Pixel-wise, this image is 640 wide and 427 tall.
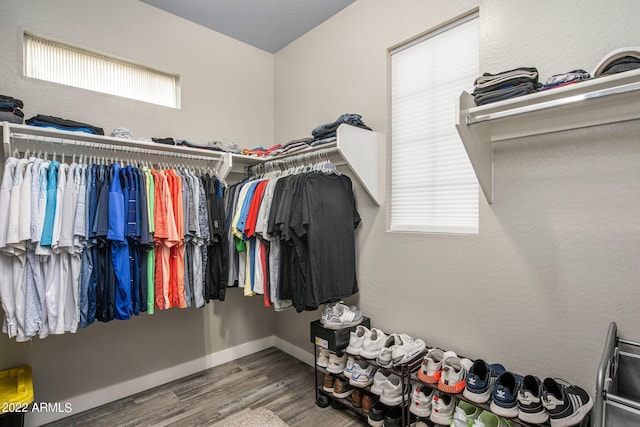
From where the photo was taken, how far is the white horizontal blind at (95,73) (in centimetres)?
217

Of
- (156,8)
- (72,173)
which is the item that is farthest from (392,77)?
(72,173)

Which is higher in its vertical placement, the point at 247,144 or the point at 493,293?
the point at 247,144

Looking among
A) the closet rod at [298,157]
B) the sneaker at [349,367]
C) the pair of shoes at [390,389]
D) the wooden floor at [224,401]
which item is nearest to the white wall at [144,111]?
the wooden floor at [224,401]

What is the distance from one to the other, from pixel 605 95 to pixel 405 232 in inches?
47.7

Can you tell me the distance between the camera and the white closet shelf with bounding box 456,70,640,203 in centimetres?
117

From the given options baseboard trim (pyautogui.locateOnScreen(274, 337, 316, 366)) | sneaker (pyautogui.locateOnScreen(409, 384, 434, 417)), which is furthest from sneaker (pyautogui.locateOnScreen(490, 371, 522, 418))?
baseboard trim (pyautogui.locateOnScreen(274, 337, 316, 366))

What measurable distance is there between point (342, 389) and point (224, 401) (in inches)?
35.2

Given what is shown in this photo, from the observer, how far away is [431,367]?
1.68 meters

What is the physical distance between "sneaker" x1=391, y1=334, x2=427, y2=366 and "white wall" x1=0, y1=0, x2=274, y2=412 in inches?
67.1

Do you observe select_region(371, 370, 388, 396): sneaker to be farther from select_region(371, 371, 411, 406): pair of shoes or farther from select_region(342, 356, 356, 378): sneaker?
select_region(342, 356, 356, 378): sneaker

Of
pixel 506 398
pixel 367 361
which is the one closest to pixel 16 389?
pixel 367 361

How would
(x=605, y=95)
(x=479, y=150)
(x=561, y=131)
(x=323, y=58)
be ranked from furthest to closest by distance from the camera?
(x=323, y=58) < (x=479, y=150) < (x=561, y=131) < (x=605, y=95)

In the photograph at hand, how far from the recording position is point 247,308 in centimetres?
313

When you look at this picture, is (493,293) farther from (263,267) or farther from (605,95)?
(263,267)
